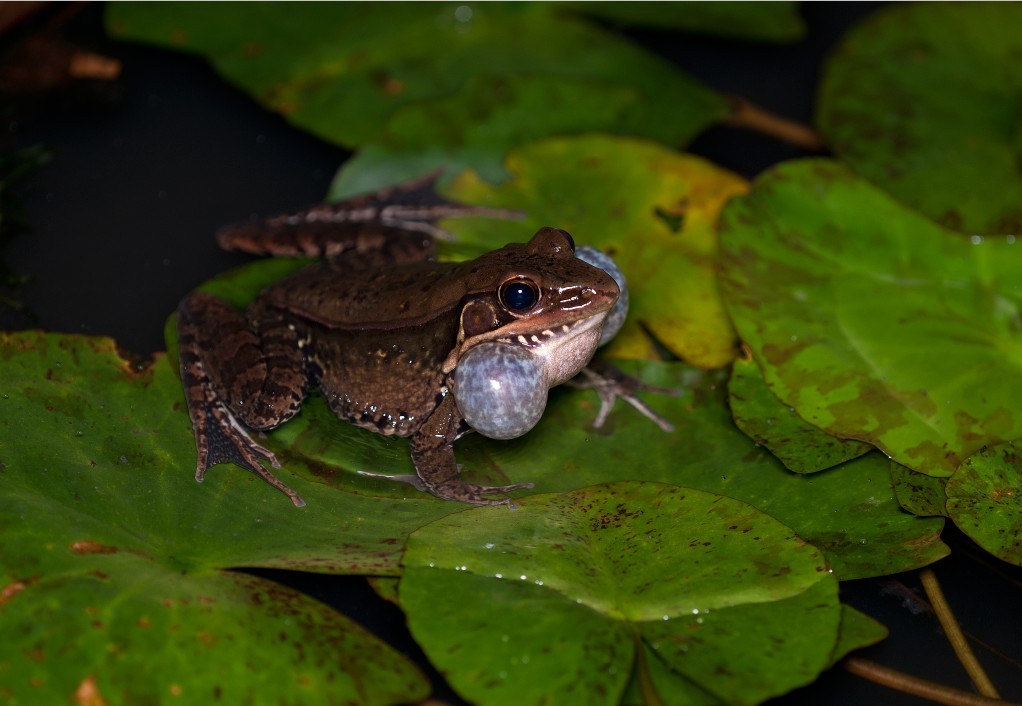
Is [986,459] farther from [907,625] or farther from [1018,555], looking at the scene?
[907,625]

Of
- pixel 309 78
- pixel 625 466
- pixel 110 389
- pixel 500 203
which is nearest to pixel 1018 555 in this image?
pixel 625 466

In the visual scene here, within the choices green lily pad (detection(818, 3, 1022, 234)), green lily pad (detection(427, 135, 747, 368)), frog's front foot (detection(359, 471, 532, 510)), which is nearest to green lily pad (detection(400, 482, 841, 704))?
frog's front foot (detection(359, 471, 532, 510))

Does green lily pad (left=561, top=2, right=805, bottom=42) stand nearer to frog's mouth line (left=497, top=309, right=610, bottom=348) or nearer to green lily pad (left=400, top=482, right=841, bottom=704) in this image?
frog's mouth line (left=497, top=309, right=610, bottom=348)

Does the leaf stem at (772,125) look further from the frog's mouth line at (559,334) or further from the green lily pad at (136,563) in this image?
the green lily pad at (136,563)


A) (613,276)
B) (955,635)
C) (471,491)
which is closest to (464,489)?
(471,491)

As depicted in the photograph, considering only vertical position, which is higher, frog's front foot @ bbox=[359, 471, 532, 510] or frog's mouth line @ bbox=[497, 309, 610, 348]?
frog's mouth line @ bbox=[497, 309, 610, 348]

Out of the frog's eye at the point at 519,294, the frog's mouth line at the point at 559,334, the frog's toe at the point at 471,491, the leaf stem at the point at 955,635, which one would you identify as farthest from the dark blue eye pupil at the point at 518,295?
the leaf stem at the point at 955,635
